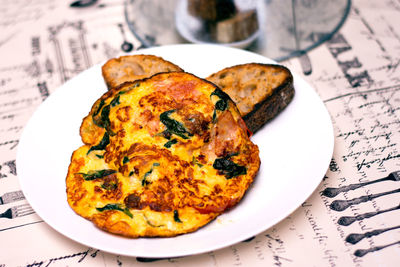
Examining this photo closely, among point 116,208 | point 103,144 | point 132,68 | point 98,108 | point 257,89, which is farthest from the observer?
point 132,68

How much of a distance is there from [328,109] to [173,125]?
1.12 metres

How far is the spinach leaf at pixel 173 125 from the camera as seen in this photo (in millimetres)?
2076

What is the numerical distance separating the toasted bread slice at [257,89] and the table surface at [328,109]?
0.40m

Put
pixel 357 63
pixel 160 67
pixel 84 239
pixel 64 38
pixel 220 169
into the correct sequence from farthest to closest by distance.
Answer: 1. pixel 64 38
2. pixel 357 63
3. pixel 160 67
4. pixel 220 169
5. pixel 84 239

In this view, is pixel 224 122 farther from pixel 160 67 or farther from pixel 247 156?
pixel 160 67

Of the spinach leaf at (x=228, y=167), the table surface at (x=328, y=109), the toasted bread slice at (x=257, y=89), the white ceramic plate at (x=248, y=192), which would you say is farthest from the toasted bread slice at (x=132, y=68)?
the spinach leaf at (x=228, y=167)

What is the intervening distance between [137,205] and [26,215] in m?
0.76

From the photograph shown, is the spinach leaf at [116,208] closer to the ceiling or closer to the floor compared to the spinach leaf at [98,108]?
closer to the floor

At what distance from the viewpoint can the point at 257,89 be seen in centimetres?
253

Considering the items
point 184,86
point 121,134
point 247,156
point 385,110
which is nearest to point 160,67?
point 184,86

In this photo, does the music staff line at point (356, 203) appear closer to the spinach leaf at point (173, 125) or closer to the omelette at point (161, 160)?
the omelette at point (161, 160)

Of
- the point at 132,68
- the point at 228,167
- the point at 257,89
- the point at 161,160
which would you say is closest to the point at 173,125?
the point at 161,160

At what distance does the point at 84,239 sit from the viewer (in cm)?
188

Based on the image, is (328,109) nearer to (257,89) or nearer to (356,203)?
(257,89)
